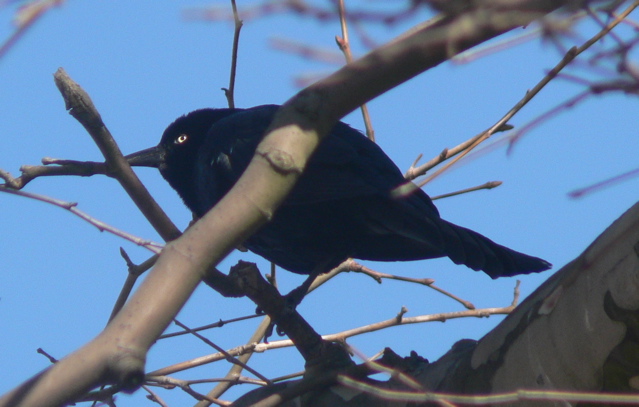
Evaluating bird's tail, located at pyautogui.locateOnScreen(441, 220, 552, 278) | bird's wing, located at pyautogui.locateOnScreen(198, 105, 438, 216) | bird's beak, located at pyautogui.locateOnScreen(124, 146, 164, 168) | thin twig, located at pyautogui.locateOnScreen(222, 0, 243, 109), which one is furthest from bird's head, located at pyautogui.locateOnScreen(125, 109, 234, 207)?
bird's tail, located at pyautogui.locateOnScreen(441, 220, 552, 278)

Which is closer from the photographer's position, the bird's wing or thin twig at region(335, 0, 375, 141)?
thin twig at region(335, 0, 375, 141)

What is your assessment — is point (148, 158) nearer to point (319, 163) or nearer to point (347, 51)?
point (319, 163)

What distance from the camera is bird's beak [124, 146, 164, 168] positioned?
17.6ft

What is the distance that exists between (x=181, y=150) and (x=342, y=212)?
164cm

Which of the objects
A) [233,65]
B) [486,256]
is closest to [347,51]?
[233,65]

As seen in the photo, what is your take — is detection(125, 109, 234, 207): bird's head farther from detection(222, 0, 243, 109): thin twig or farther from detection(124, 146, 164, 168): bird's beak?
detection(222, 0, 243, 109): thin twig

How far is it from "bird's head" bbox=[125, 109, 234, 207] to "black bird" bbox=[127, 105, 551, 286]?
1.23ft

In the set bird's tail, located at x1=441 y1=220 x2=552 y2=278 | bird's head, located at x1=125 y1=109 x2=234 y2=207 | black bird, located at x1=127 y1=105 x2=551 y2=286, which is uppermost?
bird's head, located at x1=125 y1=109 x2=234 y2=207

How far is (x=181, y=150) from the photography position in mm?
5344

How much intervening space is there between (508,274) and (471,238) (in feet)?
0.79

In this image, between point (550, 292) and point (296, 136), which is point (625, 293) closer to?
point (550, 292)

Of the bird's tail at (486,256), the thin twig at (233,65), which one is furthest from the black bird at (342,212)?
the thin twig at (233,65)

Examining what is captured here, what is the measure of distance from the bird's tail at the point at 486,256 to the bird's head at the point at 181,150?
6.87ft

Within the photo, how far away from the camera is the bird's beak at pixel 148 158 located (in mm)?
5371
